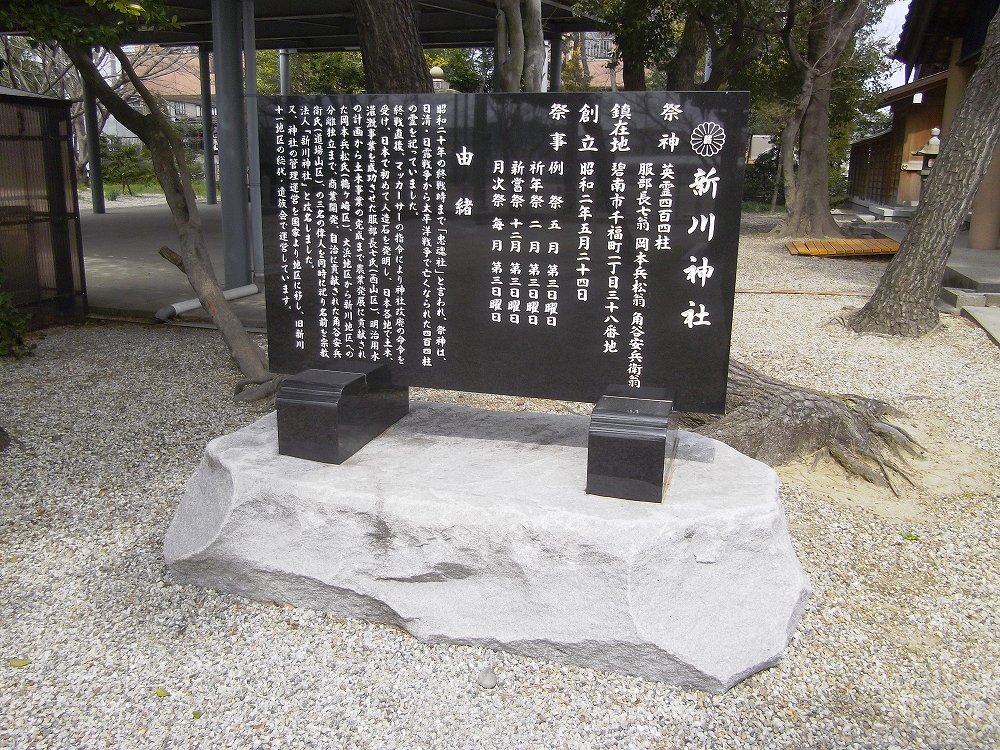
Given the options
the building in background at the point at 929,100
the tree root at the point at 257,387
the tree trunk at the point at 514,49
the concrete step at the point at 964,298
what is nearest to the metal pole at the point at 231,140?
the tree root at the point at 257,387

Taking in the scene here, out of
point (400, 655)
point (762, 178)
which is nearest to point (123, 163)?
point (762, 178)

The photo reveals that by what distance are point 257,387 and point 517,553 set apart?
3731mm

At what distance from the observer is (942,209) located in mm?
7738

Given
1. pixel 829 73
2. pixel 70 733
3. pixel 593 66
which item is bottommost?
pixel 70 733

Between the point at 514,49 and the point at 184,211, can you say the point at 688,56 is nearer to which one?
the point at 514,49

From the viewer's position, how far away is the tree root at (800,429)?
4922 mm

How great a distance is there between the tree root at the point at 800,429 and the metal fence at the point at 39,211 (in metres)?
6.57

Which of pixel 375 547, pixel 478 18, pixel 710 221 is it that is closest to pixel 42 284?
pixel 375 547

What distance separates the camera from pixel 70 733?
274 cm

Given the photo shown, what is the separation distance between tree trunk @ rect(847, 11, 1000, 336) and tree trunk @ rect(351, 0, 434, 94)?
4.90 meters

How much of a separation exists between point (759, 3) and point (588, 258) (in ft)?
37.7

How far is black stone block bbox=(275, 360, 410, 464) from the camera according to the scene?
3631mm

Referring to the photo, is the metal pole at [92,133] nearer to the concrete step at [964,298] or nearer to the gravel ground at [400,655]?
the gravel ground at [400,655]

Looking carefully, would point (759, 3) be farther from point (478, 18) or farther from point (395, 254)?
point (395, 254)
